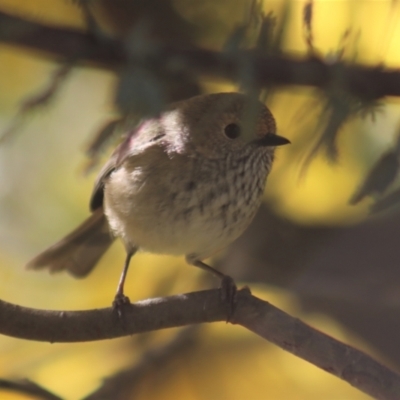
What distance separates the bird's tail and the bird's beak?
74cm

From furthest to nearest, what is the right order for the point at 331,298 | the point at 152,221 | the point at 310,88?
1. the point at 331,298
2. the point at 152,221
3. the point at 310,88

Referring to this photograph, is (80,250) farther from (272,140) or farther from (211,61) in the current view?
(211,61)

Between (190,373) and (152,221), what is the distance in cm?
59

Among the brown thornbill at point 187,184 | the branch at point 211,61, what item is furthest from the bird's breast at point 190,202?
the branch at point 211,61

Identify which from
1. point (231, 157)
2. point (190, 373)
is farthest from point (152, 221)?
point (190, 373)

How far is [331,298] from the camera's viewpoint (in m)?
1.59

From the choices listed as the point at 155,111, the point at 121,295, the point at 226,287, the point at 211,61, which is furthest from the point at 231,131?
the point at 155,111

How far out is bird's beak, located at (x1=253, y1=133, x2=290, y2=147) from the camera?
117 cm

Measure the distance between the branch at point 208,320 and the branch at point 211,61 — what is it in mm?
497

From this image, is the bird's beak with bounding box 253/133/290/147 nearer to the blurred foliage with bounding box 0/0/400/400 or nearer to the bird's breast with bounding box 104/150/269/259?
the blurred foliage with bounding box 0/0/400/400

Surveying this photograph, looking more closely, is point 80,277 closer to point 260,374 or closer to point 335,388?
point 260,374

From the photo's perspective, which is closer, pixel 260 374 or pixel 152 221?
pixel 152 221

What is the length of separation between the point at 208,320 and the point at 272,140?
38 centimetres

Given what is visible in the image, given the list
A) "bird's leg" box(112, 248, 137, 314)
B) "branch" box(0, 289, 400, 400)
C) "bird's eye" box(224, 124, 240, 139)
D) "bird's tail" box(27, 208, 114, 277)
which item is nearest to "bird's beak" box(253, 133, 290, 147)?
"bird's eye" box(224, 124, 240, 139)
